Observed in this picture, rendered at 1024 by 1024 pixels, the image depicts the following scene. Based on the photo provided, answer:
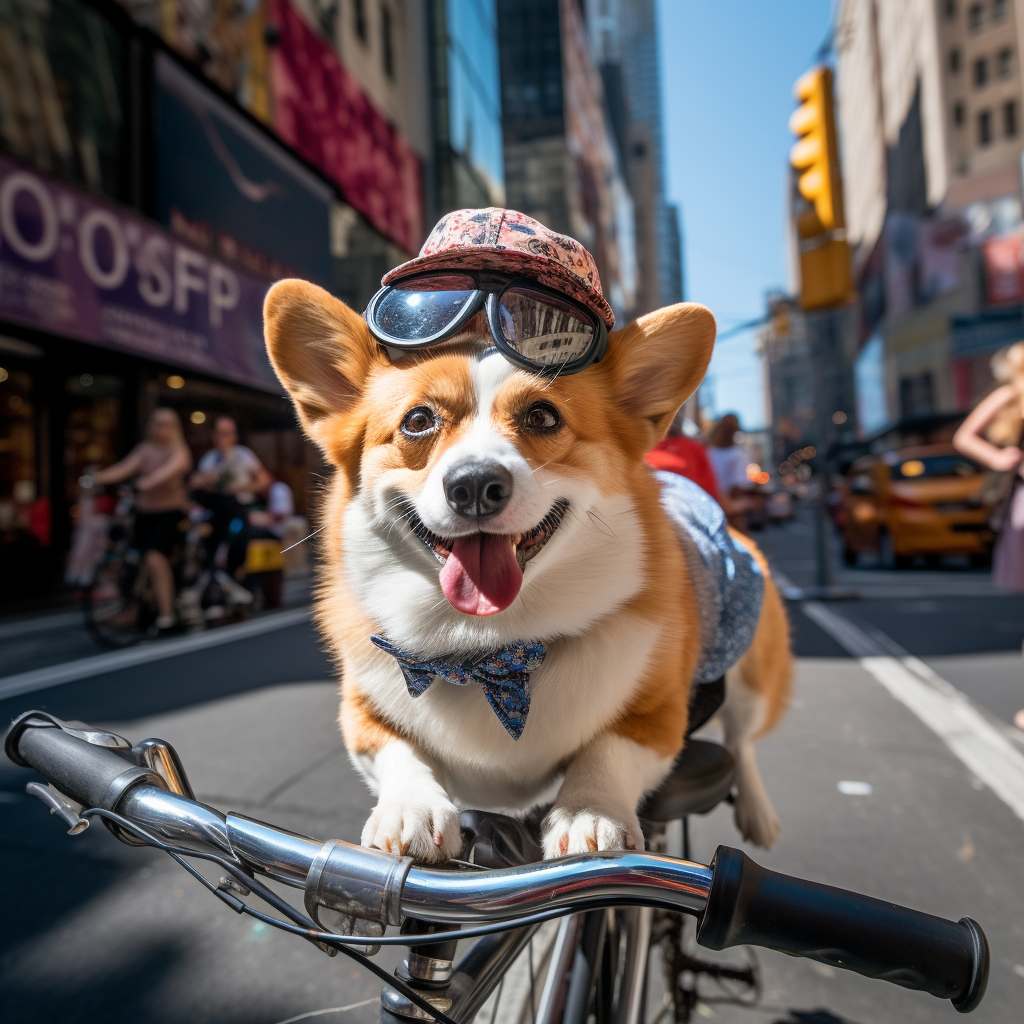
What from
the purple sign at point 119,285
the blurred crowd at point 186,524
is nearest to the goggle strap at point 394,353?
the blurred crowd at point 186,524

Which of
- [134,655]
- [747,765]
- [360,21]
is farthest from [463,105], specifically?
[747,765]

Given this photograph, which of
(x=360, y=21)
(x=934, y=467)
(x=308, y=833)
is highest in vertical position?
(x=360, y=21)

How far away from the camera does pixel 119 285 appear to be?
29.2 ft

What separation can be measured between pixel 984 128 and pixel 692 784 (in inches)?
1878

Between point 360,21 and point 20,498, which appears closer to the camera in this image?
point 20,498

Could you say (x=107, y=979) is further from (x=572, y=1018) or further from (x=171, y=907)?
(x=572, y=1018)

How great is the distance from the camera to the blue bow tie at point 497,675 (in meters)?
0.93

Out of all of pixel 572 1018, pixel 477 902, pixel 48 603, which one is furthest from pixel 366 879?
pixel 48 603

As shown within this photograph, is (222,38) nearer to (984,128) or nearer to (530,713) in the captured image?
(530,713)

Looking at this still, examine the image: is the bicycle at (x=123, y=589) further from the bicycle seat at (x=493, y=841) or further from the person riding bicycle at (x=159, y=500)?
the bicycle seat at (x=493, y=841)

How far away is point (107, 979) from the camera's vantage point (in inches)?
77.7

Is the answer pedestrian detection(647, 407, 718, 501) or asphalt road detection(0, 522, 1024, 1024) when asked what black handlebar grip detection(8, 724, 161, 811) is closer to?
asphalt road detection(0, 522, 1024, 1024)

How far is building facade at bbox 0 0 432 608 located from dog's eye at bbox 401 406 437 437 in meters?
4.94

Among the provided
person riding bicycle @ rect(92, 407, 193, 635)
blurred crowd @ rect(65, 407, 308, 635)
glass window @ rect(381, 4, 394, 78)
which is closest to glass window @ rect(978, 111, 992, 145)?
glass window @ rect(381, 4, 394, 78)
